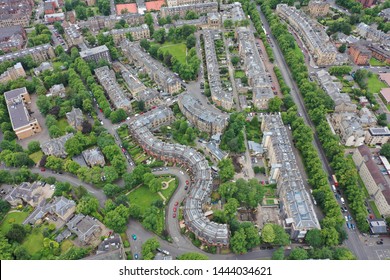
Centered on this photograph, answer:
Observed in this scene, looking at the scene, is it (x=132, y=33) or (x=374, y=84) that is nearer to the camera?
(x=374, y=84)

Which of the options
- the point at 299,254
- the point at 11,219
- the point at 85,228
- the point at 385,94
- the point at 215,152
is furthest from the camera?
the point at 385,94

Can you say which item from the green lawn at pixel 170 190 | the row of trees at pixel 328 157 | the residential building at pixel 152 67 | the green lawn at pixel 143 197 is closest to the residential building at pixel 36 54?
the residential building at pixel 152 67

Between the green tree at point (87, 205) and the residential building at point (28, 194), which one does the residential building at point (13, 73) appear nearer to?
the residential building at point (28, 194)

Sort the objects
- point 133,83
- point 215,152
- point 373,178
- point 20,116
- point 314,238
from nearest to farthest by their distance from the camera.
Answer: point 314,238, point 373,178, point 215,152, point 20,116, point 133,83

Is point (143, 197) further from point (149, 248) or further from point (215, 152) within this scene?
point (215, 152)

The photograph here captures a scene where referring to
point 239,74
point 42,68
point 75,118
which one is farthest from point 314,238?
point 42,68

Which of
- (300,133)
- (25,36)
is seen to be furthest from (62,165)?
(25,36)

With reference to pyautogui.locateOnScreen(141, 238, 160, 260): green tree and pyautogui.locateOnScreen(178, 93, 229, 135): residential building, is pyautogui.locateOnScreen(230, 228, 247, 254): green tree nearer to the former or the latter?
pyautogui.locateOnScreen(141, 238, 160, 260): green tree

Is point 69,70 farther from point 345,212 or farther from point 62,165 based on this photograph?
point 345,212
